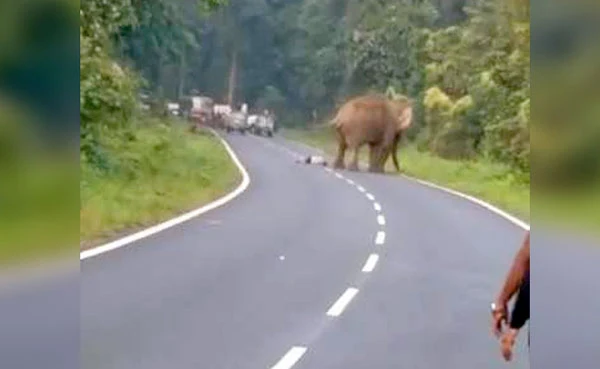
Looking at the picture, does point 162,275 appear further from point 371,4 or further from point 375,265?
point 371,4

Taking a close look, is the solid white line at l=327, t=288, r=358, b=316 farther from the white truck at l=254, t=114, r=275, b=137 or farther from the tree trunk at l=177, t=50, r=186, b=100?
the tree trunk at l=177, t=50, r=186, b=100

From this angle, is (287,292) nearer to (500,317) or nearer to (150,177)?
(150,177)

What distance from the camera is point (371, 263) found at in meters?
3.77

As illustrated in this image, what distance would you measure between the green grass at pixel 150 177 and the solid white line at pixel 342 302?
1.79ft

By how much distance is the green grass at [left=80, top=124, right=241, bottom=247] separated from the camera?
6.90ft

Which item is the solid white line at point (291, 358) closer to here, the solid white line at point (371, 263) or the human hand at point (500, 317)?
the human hand at point (500, 317)

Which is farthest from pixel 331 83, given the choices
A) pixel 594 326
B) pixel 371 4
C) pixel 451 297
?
pixel 594 326

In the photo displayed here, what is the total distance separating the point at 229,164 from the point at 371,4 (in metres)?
1.10

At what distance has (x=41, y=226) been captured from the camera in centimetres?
129

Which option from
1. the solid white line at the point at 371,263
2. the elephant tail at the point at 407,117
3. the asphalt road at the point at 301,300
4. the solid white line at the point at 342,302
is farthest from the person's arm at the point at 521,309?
the solid white line at the point at 371,263

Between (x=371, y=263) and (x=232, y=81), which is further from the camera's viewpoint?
(x=371, y=263)

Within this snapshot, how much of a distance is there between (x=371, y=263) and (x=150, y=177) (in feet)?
4.61

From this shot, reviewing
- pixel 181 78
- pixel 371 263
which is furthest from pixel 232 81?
pixel 371 263

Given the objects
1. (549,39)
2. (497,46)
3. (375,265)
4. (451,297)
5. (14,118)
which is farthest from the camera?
(375,265)
